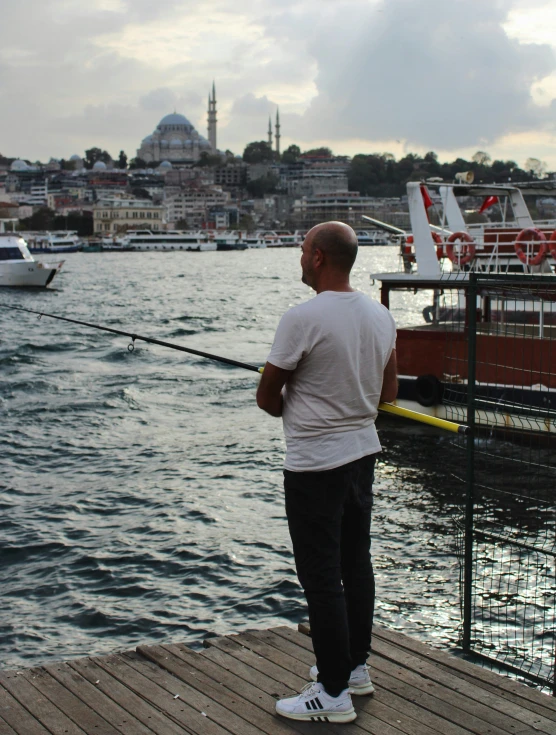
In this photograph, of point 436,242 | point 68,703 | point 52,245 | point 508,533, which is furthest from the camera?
point 52,245

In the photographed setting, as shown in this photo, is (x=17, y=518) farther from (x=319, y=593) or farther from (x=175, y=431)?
(x=319, y=593)

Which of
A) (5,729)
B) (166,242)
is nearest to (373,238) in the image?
(166,242)

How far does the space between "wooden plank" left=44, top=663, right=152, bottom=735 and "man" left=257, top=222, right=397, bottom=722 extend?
0.54m

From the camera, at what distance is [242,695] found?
3.78 metres

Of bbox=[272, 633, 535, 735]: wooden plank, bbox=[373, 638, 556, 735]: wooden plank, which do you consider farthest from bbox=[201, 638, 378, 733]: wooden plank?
bbox=[373, 638, 556, 735]: wooden plank

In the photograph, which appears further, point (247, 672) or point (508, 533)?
point (508, 533)

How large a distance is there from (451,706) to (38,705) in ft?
5.14

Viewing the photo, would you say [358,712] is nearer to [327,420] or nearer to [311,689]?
[311,689]

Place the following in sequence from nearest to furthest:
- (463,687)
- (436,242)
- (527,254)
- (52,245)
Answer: (463,687)
(527,254)
(436,242)
(52,245)

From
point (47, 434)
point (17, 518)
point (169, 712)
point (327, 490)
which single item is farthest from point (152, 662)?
point (47, 434)

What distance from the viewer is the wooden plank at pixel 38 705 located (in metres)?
3.52

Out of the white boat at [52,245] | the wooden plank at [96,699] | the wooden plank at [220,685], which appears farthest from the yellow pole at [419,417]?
the white boat at [52,245]

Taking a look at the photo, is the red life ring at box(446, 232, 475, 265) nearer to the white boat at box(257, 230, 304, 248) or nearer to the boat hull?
the boat hull

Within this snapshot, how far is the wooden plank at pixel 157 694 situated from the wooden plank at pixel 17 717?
42 centimetres
